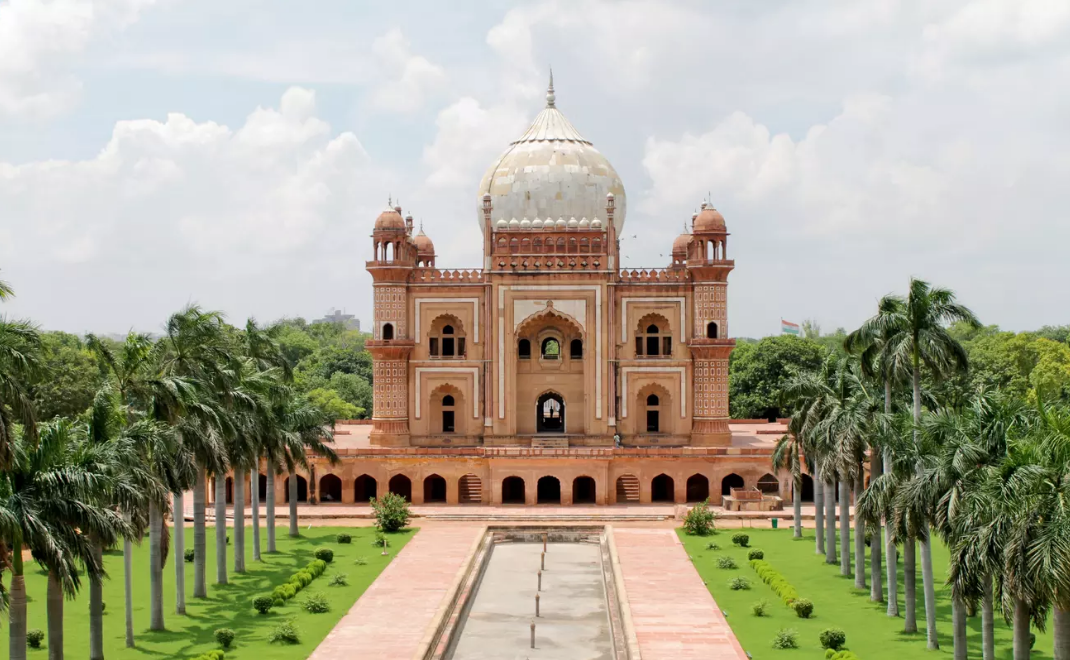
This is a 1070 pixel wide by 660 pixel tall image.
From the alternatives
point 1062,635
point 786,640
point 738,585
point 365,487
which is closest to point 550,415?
point 365,487

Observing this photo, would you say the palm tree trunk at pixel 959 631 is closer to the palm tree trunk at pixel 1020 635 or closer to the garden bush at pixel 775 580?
the palm tree trunk at pixel 1020 635

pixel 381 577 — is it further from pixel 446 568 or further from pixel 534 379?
pixel 534 379

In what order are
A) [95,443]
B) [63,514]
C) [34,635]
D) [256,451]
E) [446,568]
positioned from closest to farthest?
1. [63,514]
2. [95,443]
3. [34,635]
4. [256,451]
5. [446,568]

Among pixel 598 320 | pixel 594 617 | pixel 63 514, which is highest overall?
pixel 598 320

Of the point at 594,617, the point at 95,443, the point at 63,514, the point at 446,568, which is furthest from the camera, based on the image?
the point at 446,568

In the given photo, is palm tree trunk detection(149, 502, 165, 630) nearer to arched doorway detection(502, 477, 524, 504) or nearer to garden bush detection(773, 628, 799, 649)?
garden bush detection(773, 628, 799, 649)

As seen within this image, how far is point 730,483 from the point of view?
52688 mm

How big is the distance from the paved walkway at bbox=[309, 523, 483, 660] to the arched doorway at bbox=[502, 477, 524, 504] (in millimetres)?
8209

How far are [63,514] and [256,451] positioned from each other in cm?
1399

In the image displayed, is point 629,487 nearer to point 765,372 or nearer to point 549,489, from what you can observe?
point 549,489

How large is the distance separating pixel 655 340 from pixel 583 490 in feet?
24.3

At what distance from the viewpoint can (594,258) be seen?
54031 mm

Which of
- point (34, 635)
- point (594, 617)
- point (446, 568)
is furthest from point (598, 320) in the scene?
point (34, 635)

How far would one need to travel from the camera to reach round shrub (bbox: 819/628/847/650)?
26.4 meters
